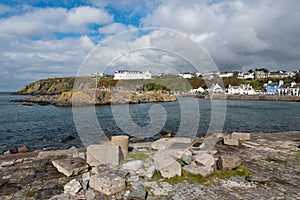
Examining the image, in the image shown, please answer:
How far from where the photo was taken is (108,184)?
4.86 metres

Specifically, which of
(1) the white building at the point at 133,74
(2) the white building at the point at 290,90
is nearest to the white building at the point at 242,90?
(2) the white building at the point at 290,90

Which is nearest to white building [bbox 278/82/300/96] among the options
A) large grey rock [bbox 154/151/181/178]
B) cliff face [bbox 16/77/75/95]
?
large grey rock [bbox 154/151/181/178]

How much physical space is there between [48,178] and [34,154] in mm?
2912

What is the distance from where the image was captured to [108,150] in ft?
21.6

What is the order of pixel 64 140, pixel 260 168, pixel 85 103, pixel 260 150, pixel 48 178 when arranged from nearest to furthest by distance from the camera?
pixel 48 178
pixel 260 168
pixel 260 150
pixel 64 140
pixel 85 103

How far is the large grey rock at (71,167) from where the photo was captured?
5816mm

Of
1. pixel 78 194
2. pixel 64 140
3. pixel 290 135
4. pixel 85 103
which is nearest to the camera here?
pixel 78 194

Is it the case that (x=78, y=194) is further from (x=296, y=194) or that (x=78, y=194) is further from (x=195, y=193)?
(x=296, y=194)

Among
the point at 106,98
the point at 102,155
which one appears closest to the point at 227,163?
the point at 102,155

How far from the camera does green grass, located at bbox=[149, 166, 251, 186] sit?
217 inches

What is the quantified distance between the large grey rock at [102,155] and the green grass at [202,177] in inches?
58.5

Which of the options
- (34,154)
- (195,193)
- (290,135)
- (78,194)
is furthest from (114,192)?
(290,135)

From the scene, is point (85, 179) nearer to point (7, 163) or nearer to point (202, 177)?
point (202, 177)

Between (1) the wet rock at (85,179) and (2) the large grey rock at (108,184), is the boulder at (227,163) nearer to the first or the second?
(2) the large grey rock at (108,184)
